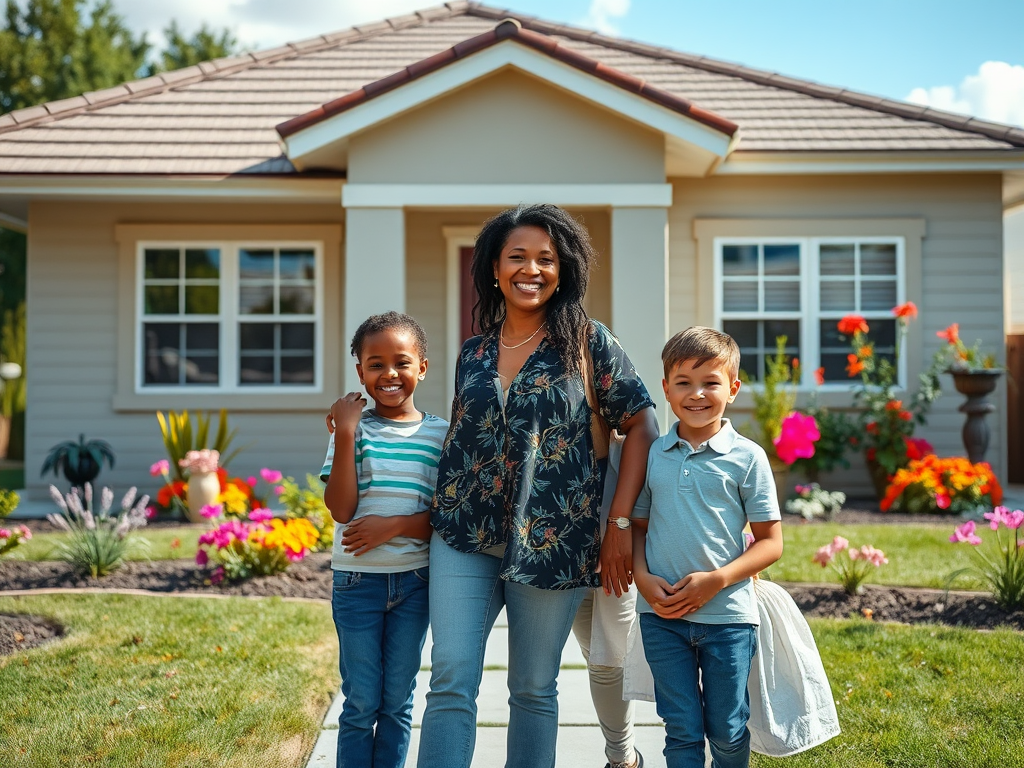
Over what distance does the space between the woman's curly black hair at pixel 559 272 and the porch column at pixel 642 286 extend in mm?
5024

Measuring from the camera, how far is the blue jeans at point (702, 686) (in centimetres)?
258

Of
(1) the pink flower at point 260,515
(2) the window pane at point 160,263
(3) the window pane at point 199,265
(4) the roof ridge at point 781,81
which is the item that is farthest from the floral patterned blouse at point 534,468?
(4) the roof ridge at point 781,81

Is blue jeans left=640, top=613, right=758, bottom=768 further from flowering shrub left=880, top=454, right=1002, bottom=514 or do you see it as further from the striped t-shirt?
flowering shrub left=880, top=454, right=1002, bottom=514

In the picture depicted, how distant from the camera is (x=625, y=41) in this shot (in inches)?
448

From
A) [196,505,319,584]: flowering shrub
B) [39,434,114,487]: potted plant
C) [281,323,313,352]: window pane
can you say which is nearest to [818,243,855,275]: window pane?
[281,323,313,352]: window pane

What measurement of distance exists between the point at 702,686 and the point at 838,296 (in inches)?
297

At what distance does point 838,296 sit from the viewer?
30.9ft

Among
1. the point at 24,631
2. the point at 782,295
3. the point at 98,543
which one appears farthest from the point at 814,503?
the point at 24,631

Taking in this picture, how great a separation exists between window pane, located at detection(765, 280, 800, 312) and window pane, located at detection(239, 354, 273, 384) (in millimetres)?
5199

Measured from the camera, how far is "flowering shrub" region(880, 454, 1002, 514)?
8.23m

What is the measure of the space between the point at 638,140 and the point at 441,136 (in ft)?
5.63

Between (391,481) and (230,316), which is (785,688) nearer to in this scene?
(391,481)

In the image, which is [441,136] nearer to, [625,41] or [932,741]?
[625,41]

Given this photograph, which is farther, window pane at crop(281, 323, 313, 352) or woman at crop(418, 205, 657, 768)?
window pane at crop(281, 323, 313, 352)
